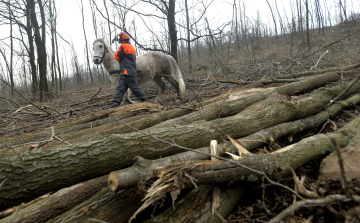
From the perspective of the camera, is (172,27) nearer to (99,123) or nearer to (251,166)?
(99,123)

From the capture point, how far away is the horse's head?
19.0ft

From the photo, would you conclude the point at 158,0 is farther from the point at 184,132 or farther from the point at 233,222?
the point at 233,222

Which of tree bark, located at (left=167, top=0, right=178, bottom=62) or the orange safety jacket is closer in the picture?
the orange safety jacket

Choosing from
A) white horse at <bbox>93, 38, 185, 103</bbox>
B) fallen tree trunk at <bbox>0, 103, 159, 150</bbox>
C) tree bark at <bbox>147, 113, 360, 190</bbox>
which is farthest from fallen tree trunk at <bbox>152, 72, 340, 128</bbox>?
white horse at <bbox>93, 38, 185, 103</bbox>

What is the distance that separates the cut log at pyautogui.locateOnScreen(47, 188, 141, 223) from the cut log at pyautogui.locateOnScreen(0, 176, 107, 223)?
0.16 m

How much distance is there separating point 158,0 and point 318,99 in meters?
7.04

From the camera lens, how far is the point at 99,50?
5.91 m

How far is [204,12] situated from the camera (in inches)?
295

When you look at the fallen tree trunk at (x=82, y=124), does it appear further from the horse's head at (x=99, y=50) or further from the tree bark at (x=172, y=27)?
the tree bark at (x=172, y=27)

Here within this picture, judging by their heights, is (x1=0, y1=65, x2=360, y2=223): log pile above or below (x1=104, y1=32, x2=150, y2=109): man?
below

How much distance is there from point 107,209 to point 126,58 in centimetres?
435

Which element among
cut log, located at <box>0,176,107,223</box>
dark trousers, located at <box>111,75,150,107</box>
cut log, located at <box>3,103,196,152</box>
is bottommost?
cut log, located at <box>0,176,107,223</box>

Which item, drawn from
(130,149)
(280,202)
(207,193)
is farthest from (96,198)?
(280,202)

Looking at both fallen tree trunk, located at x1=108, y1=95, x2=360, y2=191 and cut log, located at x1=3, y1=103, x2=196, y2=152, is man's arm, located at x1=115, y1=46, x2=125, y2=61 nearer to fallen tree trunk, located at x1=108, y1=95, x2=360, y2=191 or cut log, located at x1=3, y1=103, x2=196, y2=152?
cut log, located at x1=3, y1=103, x2=196, y2=152
